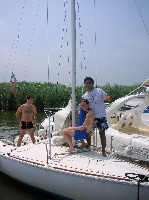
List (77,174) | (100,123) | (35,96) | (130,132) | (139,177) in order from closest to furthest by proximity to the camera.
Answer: (139,177) → (77,174) → (100,123) → (130,132) → (35,96)

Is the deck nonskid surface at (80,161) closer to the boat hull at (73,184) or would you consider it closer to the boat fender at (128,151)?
the boat hull at (73,184)

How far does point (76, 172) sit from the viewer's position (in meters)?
6.52

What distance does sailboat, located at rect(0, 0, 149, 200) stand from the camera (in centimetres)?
604

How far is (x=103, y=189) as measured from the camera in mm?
6172

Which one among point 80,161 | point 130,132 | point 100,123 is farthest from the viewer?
point 130,132

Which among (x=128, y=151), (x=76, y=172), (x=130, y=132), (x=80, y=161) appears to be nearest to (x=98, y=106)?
(x=80, y=161)

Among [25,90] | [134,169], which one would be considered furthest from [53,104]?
[134,169]

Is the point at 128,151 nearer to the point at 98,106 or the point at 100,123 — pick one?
the point at 100,123

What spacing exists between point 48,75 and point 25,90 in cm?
2433

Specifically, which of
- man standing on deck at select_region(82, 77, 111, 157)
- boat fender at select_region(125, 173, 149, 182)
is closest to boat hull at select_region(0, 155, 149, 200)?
boat fender at select_region(125, 173, 149, 182)

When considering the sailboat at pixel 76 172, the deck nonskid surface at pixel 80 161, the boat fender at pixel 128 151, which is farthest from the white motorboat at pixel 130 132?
the sailboat at pixel 76 172

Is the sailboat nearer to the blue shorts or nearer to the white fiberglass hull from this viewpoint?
the white fiberglass hull

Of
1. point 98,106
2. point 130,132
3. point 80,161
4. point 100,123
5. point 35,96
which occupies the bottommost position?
point 80,161

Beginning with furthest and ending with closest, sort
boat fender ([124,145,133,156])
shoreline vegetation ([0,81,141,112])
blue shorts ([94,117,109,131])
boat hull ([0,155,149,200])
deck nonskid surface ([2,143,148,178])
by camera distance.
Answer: shoreline vegetation ([0,81,141,112]), boat fender ([124,145,133,156]), blue shorts ([94,117,109,131]), deck nonskid surface ([2,143,148,178]), boat hull ([0,155,149,200])
